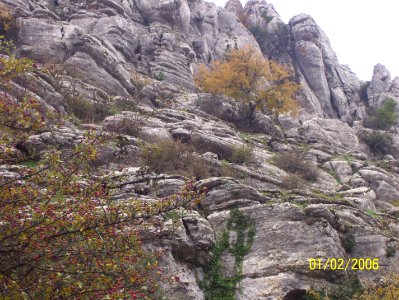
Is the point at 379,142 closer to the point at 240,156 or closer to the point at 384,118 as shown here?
the point at 384,118

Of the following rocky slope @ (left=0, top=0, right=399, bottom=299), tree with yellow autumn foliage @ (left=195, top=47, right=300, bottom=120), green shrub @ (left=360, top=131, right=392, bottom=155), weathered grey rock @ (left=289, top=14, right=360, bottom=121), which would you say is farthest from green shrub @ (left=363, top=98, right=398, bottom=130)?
tree with yellow autumn foliage @ (left=195, top=47, right=300, bottom=120)

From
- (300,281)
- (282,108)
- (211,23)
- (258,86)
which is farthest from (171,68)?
(300,281)

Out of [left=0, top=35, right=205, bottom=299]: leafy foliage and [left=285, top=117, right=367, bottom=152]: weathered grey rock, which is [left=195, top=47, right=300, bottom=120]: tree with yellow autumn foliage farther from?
[left=0, top=35, right=205, bottom=299]: leafy foliage

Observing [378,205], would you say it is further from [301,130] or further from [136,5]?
[136,5]

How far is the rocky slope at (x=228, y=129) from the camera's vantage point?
41.9 ft

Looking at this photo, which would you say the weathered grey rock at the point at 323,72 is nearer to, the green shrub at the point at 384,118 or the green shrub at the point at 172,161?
the green shrub at the point at 384,118

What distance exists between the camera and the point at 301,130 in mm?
37875

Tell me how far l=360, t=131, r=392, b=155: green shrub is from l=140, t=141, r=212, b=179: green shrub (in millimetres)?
28453

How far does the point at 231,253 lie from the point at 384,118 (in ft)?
144

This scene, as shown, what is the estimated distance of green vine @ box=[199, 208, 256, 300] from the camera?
38.9 ft

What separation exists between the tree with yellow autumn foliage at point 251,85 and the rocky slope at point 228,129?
115 centimetres
